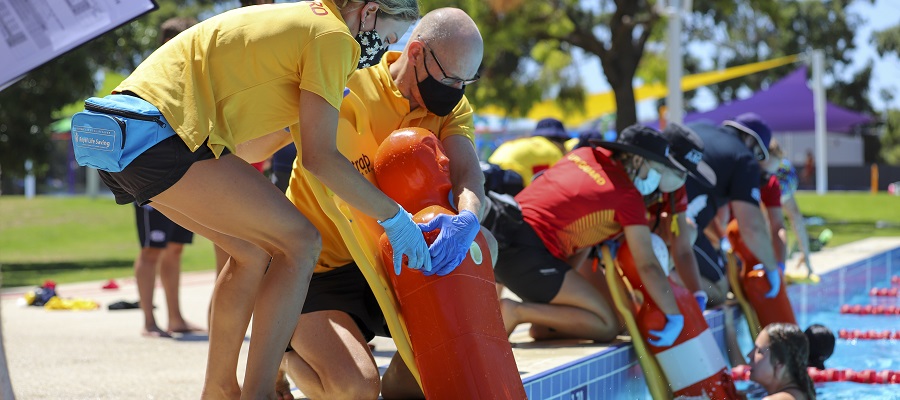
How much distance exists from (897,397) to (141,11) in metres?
4.50

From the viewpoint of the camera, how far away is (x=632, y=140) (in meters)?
5.30

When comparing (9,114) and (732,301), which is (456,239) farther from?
(9,114)

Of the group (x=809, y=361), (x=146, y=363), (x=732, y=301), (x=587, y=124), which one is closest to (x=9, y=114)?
(x=146, y=363)

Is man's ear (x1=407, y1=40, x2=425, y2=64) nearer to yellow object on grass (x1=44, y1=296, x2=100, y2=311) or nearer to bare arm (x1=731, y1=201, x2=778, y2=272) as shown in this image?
bare arm (x1=731, y1=201, x2=778, y2=272)

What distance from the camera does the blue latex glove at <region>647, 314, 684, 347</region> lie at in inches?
193

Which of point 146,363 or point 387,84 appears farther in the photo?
point 146,363

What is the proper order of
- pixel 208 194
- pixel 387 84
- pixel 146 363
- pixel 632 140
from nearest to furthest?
pixel 208 194, pixel 387 84, pixel 632 140, pixel 146 363

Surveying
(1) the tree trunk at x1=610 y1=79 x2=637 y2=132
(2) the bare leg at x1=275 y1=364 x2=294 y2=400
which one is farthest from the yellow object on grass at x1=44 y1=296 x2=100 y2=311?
(1) the tree trunk at x1=610 y1=79 x2=637 y2=132

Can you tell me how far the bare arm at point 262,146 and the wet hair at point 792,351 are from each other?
2.78 metres

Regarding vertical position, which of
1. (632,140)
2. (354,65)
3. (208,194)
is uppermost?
(354,65)

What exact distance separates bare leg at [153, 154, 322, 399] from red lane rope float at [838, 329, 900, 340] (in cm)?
559

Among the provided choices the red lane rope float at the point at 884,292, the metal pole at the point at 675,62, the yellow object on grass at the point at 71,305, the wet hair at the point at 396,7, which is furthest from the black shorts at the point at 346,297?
the metal pole at the point at 675,62

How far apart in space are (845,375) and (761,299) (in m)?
0.70

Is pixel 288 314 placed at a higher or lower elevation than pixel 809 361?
higher
